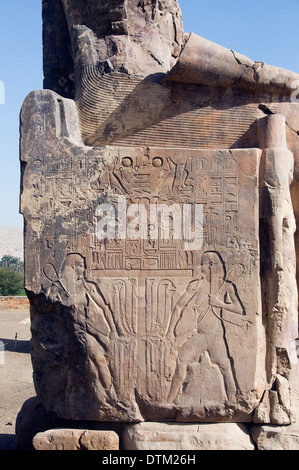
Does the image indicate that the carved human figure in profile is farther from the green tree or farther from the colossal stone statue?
the green tree

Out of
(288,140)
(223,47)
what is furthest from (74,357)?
(223,47)

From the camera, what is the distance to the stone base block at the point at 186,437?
3.38 m

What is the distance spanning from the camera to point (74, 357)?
3.60m

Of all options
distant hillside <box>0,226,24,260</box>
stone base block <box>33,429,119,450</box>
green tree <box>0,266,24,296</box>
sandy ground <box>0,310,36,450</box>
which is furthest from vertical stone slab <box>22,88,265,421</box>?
distant hillside <box>0,226,24,260</box>

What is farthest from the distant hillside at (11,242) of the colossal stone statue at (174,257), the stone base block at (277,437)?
the stone base block at (277,437)

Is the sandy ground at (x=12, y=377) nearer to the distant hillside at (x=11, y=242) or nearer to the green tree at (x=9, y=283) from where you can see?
the green tree at (x=9, y=283)

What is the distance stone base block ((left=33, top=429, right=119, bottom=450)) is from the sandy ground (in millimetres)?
1047

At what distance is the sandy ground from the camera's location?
517 centimetres

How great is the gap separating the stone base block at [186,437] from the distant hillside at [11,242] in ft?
267

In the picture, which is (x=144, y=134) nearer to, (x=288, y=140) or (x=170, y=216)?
(x=170, y=216)

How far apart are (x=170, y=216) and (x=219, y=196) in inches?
13.4

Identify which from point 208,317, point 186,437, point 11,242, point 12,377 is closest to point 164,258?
point 208,317

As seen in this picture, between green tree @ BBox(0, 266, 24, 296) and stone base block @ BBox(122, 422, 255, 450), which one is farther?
green tree @ BBox(0, 266, 24, 296)
